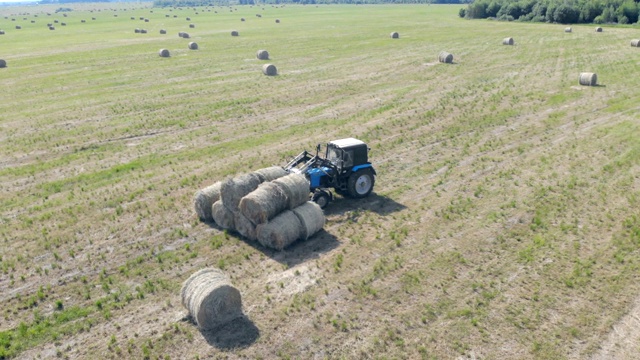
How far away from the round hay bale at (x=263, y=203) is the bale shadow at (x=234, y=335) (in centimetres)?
371

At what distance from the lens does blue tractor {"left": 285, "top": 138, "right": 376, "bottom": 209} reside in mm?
18250

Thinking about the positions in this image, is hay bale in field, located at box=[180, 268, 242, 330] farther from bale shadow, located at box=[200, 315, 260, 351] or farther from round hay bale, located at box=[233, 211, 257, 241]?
round hay bale, located at box=[233, 211, 257, 241]

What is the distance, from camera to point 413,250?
15523 mm

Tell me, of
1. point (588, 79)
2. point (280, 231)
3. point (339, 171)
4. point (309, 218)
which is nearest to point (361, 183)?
point (339, 171)

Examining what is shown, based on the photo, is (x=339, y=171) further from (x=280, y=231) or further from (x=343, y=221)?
(x=280, y=231)

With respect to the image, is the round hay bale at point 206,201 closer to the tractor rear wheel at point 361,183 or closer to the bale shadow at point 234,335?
the tractor rear wheel at point 361,183

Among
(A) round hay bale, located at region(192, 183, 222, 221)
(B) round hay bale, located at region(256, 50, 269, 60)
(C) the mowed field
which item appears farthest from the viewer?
(B) round hay bale, located at region(256, 50, 269, 60)

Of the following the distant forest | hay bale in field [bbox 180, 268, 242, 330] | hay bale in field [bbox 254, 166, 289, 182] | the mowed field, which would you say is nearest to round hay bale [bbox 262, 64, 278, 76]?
the mowed field

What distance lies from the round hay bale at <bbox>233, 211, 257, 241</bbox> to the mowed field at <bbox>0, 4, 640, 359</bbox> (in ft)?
0.82

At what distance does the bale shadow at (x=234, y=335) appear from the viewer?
38.4ft

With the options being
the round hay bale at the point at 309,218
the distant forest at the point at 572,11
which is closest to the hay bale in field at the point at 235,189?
the round hay bale at the point at 309,218

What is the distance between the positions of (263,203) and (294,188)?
46.4 inches

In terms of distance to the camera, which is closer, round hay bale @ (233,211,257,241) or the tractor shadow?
round hay bale @ (233,211,257,241)

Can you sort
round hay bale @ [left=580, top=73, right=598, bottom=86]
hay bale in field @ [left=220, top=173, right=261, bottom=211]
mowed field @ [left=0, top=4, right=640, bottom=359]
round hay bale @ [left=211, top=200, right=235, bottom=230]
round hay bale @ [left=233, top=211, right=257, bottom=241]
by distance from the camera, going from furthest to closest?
round hay bale @ [left=580, top=73, right=598, bottom=86], round hay bale @ [left=211, top=200, right=235, bottom=230], hay bale in field @ [left=220, top=173, right=261, bottom=211], round hay bale @ [left=233, top=211, right=257, bottom=241], mowed field @ [left=0, top=4, right=640, bottom=359]
